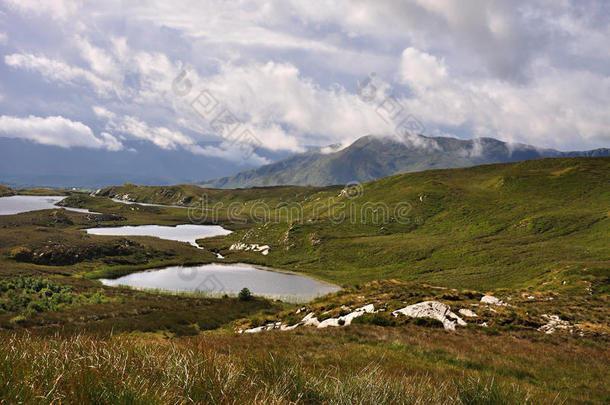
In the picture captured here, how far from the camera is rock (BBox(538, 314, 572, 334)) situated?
2078 centimetres

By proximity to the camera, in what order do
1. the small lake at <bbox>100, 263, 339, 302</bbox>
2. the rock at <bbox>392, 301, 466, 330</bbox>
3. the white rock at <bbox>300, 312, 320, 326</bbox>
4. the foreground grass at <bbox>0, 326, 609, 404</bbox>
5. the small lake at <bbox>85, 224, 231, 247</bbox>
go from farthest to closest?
the small lake at <bbox>85, 224, 231, 247</bbox> → the small lake at <bbox>100, 263, 339, 302</bbox> → the white rock at <bbox>300, 312, 320, 326</bbox> → the rock at <bbox>392, 301, 466, 330</bbox> → the foreground grass at <bbox>0, 326, 609, 404</bbox>

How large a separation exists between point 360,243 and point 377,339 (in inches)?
3420

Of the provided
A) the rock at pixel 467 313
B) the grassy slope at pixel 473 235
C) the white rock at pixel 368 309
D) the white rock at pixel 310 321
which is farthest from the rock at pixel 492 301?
the grassy slope at pixel 473 235

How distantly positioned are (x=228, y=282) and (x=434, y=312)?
6059 cm

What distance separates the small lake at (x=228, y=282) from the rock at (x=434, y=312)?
37824 millimetres

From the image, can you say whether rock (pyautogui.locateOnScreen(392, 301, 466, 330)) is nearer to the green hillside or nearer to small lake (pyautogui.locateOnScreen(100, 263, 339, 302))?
the green hillside

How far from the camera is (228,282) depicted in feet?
248

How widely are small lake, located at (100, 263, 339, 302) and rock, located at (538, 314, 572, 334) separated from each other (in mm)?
42221

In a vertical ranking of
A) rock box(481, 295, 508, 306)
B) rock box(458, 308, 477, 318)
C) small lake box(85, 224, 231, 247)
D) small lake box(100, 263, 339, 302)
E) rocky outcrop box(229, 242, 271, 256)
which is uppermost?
rock box(458, 308, 477, 318)

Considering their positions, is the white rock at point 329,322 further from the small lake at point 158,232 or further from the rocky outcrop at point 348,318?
the small lake at point 158,232

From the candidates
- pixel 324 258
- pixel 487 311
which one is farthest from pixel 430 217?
pixel 487 311

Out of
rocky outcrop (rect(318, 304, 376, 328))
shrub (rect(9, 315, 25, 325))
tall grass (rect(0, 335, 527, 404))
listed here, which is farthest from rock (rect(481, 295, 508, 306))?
shrub (rect(9, 315, 25, 325))

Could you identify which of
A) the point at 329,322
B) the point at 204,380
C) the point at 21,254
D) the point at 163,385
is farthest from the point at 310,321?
the point at 21,254

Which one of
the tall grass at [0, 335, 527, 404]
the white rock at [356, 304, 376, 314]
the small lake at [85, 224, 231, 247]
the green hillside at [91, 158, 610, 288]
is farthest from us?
the small lake at [85, 224, 231, 247]
